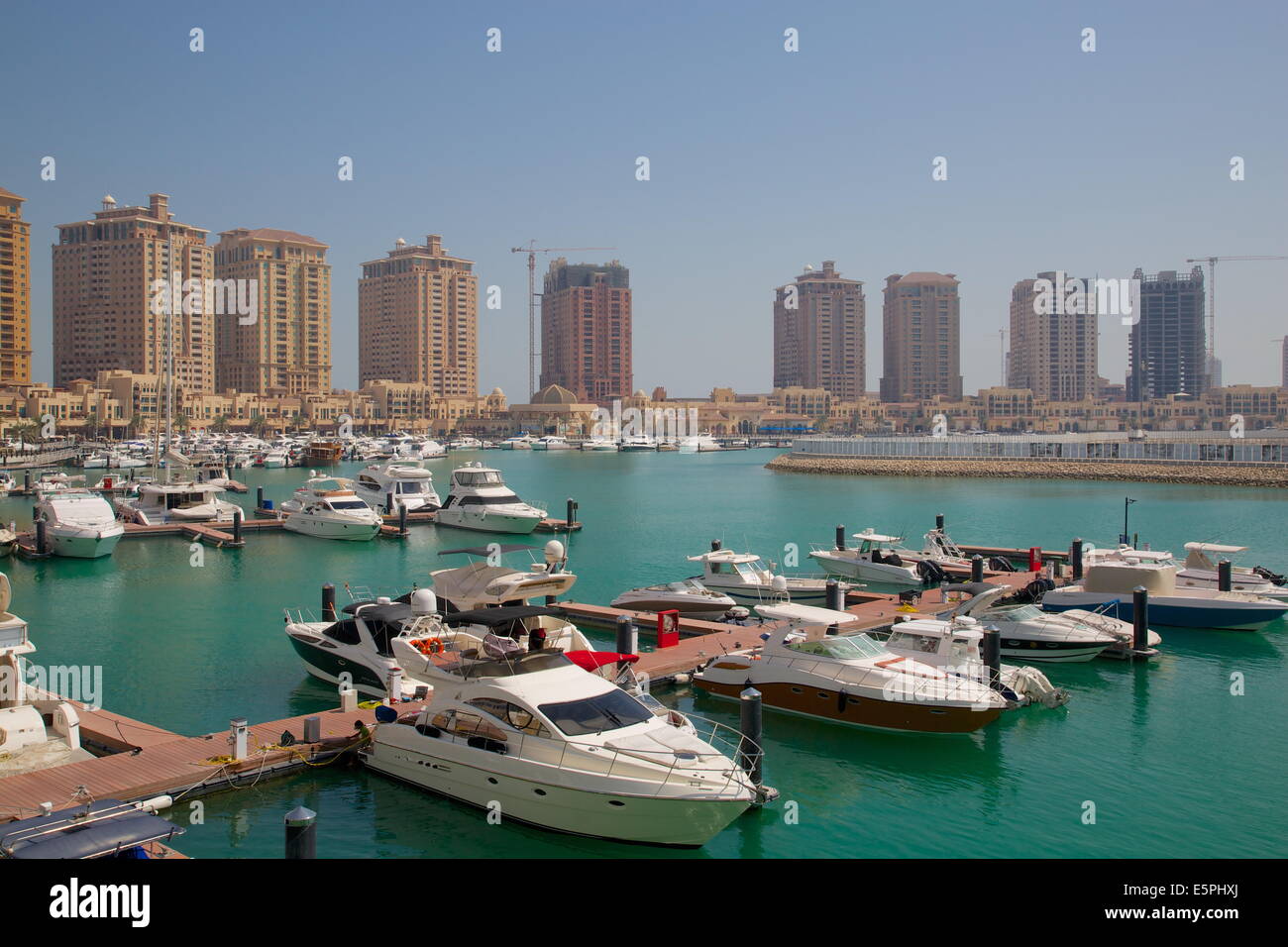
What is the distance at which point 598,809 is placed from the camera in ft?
44.5

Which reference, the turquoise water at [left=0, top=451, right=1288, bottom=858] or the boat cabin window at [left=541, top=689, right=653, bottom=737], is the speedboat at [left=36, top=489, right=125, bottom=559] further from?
the boat cabin window at [left=541, top=689, right=653, bottom=737]

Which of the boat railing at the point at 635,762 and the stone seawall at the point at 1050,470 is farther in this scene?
the stone seawall at the point at 1050,470

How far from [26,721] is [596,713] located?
353 inches

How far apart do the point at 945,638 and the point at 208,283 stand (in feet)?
665

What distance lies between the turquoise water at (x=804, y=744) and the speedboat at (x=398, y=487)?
1312 cm

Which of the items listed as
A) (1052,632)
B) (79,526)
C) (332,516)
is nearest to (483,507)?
(332,516)

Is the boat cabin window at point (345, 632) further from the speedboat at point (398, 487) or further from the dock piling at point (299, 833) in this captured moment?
the speedboat at point (398, 487)

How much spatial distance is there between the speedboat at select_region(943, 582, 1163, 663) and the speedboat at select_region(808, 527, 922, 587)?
10.3m

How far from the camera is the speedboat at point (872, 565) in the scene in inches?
1443

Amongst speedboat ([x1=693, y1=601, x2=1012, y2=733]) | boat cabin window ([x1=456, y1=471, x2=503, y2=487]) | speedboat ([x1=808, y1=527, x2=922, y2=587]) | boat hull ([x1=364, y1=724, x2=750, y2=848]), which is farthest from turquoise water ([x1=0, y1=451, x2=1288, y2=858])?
boat cabin window ([x1=456, y1=471, x2=503, y2=487])

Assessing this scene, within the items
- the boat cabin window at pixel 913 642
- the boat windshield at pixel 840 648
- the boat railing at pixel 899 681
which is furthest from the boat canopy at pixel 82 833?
the boat cabin window at pixel 913 642

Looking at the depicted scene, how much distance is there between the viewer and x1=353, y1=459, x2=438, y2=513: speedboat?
6066cm

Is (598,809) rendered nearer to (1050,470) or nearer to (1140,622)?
(1140,622)
